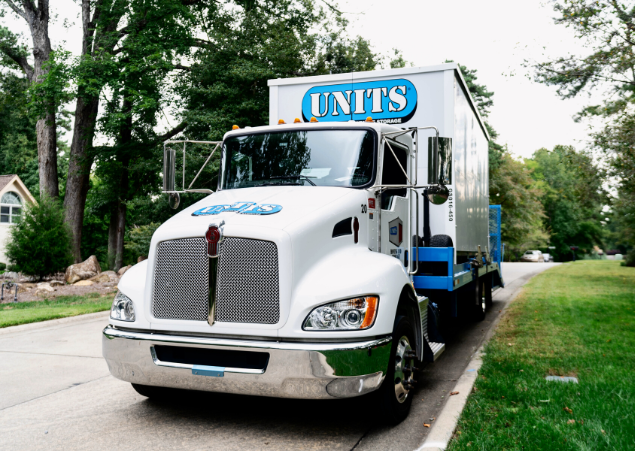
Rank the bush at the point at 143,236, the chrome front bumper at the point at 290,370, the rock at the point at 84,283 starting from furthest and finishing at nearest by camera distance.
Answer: the bush at the point at 143,236 → the rock at the point at 84,283 → the chrome front bumper at the point at 290,370

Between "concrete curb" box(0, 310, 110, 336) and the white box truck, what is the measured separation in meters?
5.77

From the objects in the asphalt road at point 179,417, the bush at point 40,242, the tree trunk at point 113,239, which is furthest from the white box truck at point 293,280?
the tree trunk at point 113,239

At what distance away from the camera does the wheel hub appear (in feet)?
15.5

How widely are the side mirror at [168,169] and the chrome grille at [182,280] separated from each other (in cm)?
180

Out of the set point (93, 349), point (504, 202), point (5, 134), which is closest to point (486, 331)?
point (93, 349)

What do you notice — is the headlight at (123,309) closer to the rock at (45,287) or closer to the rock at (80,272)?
the rock at (45,287)

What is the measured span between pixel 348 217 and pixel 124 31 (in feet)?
72.3

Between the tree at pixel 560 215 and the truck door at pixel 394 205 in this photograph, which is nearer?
the truck door at pixel 394 205

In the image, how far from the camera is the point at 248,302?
4.24m

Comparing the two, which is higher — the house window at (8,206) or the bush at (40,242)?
the house window at (8,206)

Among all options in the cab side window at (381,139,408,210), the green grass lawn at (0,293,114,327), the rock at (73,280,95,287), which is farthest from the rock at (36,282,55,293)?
the cab side window at (381,139,408,210)

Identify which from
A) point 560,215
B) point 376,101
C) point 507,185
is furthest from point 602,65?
point 560,215

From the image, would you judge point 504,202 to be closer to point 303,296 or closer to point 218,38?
point 218,38

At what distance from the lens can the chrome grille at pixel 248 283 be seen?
4.21 metres
